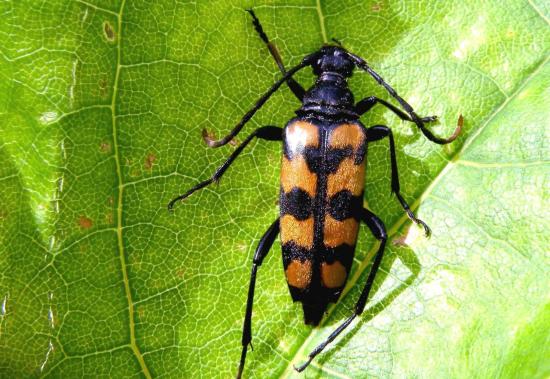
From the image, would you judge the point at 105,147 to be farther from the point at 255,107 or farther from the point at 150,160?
the point at 255,107

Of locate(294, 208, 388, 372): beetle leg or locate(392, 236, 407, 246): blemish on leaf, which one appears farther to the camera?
locate(392, 236, 407, 246): blemish on leaf

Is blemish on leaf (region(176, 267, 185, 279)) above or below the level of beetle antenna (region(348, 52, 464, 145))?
below

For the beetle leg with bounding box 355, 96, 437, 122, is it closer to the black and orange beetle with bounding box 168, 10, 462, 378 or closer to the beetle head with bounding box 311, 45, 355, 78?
the black and orange beetle with bounding box 168, 10, 462, 378

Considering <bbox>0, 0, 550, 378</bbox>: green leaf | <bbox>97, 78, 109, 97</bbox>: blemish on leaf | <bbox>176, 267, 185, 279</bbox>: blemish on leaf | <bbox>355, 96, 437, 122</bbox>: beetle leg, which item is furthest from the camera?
<bbox>355, 96, 437, 122</bbox>: beetle leg

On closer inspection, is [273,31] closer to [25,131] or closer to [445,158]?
[445,158]

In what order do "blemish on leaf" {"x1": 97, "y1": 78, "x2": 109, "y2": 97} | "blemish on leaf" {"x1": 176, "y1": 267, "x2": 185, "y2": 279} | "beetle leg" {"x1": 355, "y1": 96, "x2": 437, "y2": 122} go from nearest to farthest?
"blemish on leaf" {"x1": 97, "y1": 78, "x2": 109, "y2": 97} < "blemish on leaf" {"x1": 176, "y1": 267, "x2": 185, "y2": 279} < "beetle leg" {"x1": 355, "y1": 96, "x2": 437, "y2": 122}

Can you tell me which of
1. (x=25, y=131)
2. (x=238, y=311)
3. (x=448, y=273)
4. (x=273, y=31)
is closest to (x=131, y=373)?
(x=238, y=311)

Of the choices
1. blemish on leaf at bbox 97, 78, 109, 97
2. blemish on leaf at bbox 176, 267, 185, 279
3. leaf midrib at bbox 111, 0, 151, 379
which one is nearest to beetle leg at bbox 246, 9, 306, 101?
leaf midrib at bbox 111, 0, 151, 379
